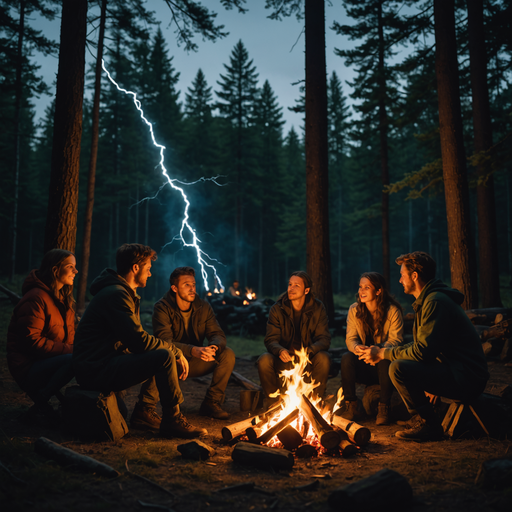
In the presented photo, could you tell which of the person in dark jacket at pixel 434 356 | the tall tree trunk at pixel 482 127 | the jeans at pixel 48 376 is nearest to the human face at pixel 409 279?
the person in dark jacket at pixel 434 356

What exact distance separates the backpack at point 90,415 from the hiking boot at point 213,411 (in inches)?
53.5

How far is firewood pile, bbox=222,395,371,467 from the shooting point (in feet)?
10.4

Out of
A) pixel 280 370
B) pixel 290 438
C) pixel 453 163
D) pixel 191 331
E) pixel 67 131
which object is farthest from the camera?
pixel 453 163

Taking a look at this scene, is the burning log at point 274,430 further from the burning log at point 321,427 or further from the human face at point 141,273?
the human face at point 141,273

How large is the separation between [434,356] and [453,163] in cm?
557

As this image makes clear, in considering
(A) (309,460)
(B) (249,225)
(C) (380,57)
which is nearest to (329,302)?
(A) (309,460)

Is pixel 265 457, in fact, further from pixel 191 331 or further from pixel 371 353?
pixel 191 331

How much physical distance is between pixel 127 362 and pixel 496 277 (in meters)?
9.39

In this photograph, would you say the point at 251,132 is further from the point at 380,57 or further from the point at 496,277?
the point at 496,277

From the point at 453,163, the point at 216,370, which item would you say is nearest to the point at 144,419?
the point at 216,370

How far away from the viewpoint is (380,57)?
16.5m

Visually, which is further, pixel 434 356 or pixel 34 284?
pixel 34 284

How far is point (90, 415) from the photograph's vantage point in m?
3.56

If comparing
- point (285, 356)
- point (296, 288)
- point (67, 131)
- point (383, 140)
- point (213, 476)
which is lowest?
→ point (213, 476)
